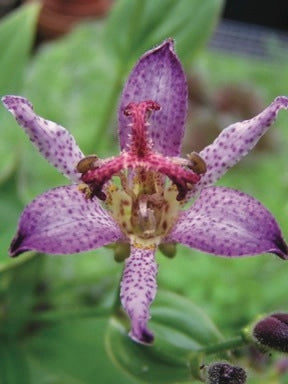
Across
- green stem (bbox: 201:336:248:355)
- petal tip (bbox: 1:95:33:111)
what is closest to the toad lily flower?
petal tip (bbox: 1:95:33:111)

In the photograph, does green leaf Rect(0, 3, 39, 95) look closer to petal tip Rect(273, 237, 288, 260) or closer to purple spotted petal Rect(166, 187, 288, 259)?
purple spotted petal Rect(166, 187, 288, 259)

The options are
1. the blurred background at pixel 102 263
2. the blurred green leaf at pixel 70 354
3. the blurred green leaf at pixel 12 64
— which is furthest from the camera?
the blurred green leaf at pixel 12 64

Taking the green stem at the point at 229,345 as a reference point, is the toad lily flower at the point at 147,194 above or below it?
above

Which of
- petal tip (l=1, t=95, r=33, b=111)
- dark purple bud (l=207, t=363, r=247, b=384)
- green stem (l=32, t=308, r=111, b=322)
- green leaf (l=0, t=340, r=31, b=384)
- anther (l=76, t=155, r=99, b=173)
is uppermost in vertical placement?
petal tip (l=1, t=95, r=33, b=111)

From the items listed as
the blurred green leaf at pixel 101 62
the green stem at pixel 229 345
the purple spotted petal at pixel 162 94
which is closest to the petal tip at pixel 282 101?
the purple spotted petal at pixel 162 94

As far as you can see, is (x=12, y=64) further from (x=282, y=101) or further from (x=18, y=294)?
(x=282, y=101)

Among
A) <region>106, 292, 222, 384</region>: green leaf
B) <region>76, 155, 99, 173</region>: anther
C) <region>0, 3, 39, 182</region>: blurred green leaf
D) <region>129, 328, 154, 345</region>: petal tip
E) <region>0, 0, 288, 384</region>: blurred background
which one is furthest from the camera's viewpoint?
<region>0, 3, 39, 182</region>: blurred green leaf

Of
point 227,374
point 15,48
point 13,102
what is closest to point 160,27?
point 15,48

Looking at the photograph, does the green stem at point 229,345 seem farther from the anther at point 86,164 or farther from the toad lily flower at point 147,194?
the anther at point 86,164
